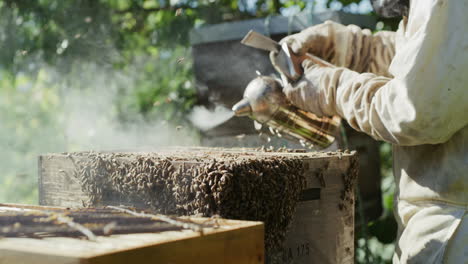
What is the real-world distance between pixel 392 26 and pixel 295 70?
1.89 metres

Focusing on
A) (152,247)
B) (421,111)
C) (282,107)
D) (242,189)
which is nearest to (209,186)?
(242,189)

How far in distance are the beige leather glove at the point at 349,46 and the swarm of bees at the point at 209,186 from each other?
3.06 feet

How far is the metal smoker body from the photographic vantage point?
7.29 feet

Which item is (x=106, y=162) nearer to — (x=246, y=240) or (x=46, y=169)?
(x=46, y=169)

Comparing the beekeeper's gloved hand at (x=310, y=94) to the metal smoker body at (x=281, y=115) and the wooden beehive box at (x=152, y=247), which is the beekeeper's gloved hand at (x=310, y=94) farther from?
the wooden beehive box at (x=152, y=247)

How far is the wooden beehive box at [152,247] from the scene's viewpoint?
3.17 ft

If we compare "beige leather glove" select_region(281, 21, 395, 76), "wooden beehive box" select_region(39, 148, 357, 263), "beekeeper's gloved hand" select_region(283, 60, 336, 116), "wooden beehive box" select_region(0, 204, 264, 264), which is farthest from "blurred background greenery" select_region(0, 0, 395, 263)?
"wooden beehive box" select_region(0, 204, 264, 264)

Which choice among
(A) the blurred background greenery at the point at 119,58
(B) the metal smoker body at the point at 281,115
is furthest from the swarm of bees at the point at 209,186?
(A) the blurred background greenery at the point at 119,58

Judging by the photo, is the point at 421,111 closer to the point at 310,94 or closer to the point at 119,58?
the point at 310,94

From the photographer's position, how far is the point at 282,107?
2.23 m

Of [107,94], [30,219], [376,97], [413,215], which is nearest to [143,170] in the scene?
[30,219]

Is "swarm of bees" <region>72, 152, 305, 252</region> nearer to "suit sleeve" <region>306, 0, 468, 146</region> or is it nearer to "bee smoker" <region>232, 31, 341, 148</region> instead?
"suit sleeve" <region>306, 0, 468, 146</region>

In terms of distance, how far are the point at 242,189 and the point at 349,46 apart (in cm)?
130

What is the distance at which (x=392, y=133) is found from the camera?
5.64 ft
